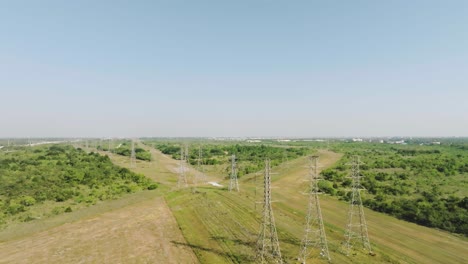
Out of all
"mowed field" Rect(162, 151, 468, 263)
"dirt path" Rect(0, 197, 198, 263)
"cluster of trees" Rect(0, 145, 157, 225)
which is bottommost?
"dirt path" Rect(0, 197, 198, 263)

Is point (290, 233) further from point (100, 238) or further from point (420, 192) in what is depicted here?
point (420, 192)

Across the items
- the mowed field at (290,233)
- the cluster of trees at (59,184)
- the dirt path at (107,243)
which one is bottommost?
the dirt path at (107,243)

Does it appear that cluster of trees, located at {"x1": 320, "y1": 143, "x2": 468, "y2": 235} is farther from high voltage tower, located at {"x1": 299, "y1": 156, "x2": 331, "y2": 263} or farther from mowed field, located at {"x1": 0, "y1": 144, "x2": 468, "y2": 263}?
high voltage tower, located at {"x1": 299, "y1": 156, "x2": 331, "y2": 263}

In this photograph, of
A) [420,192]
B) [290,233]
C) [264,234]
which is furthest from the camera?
[420,192]

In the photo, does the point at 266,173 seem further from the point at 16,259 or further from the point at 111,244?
the point at 16,259

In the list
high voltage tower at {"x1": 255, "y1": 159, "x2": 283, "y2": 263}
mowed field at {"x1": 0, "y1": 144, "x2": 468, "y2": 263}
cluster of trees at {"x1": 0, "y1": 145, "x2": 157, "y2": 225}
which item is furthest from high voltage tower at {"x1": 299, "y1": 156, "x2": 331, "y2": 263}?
cluster of trees at {"x1": 0, "y1": 145, "x2": 157, "y2": 225}

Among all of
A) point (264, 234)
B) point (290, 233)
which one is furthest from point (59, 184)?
point (264, 234)

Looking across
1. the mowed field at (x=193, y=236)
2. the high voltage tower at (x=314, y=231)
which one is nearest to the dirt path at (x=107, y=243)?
the mowed field at (x=193, y=236)

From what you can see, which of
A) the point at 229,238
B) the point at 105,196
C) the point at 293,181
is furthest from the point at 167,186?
the point at 229,238

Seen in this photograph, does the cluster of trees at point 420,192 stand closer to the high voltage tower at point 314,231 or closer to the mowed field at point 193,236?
the mowed field at point 193,236
